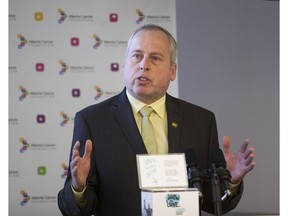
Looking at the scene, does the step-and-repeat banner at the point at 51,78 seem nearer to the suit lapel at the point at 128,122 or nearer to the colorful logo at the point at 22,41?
the colorful logo at the point at 22,41

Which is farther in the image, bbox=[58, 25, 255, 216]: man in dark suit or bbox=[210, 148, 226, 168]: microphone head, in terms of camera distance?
bbox=[58, 25, 255, 216]: man in dark suit

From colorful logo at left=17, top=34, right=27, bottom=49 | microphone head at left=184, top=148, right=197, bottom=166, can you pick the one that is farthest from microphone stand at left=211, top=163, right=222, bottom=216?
colorful logo at left=17, top=34, right=27, bottom=49

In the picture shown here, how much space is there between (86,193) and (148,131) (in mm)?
445

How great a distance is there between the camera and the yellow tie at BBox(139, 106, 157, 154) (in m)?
2.56

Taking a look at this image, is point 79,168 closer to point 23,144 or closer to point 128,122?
point 128,122

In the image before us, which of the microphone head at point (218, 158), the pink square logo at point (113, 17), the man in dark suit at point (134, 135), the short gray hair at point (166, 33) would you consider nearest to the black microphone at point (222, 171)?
the microphone head at point (218, 158)

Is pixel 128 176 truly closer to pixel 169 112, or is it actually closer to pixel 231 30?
pixel 169 112

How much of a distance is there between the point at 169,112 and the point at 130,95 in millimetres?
224

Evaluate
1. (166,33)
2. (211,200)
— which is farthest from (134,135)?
(166,33)

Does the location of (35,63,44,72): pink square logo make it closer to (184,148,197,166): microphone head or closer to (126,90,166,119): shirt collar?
(126,90,166,119): shirt collar

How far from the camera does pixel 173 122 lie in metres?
2.65

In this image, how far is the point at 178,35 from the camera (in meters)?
→ 6.26

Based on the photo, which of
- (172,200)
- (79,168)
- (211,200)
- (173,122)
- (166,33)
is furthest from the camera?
(166,33)
